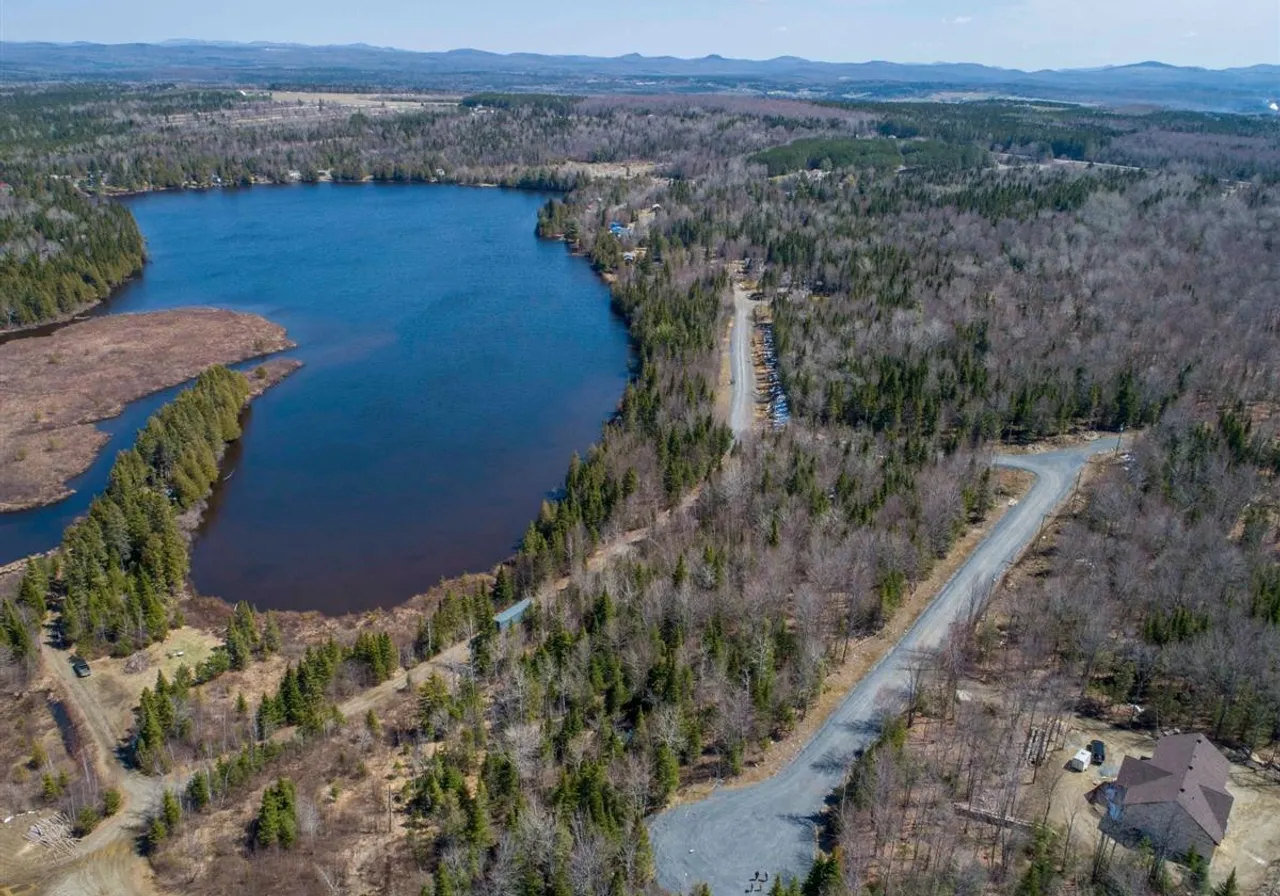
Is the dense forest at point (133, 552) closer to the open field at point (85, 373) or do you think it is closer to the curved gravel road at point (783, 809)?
the open field at point (85, 373)

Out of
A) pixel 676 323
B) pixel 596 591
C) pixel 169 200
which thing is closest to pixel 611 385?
pixel 676 323

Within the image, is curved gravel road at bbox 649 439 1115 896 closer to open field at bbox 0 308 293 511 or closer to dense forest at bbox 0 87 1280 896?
dense forest at bbox 0 87 1280 896

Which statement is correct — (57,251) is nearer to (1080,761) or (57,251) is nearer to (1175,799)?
(1080,761)

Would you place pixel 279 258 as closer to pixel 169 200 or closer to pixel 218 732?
pixel 169 200

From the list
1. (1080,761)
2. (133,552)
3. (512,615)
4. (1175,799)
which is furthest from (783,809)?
(133,552)

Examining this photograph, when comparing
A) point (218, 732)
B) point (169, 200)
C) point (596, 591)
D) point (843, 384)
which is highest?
point (169, 200)

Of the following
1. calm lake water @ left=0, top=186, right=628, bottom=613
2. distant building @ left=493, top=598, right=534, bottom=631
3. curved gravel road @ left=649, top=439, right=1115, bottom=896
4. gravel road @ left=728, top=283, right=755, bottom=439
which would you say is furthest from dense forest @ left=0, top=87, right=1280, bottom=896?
calm lake water @ left=0, top=186, right=628, bottom=613
